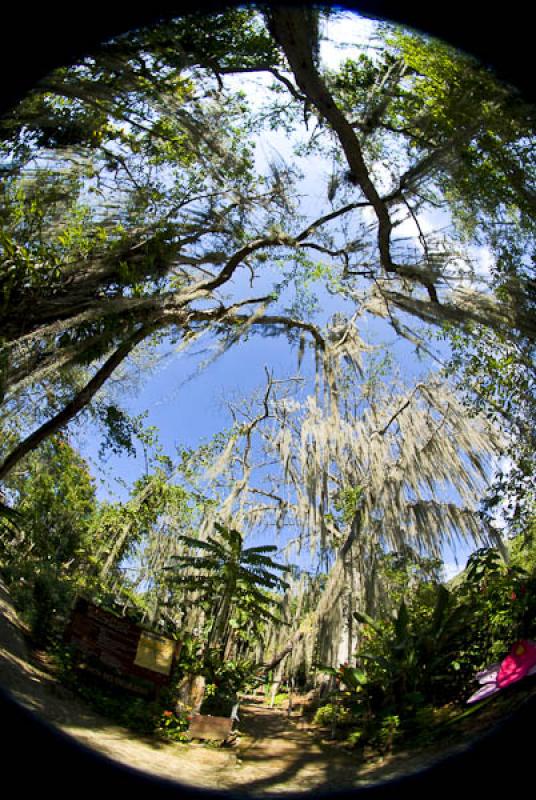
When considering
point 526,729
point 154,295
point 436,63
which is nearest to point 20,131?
point 154,295

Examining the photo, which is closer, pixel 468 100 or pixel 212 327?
pixel 468 100

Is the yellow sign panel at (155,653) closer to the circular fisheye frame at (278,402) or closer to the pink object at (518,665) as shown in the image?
the circular fisheye frame at (278,402)

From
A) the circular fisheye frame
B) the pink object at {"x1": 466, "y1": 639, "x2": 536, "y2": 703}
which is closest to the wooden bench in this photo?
the circular fisheye frame

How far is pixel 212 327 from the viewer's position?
18.7 ft

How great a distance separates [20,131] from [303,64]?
5.91ft

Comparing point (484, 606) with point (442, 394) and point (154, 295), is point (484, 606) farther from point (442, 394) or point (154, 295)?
point (154, 295)

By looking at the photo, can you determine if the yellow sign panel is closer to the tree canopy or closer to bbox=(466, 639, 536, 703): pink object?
the tree canopy

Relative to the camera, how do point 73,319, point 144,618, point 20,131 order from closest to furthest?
point 20,131
point 73,319
point 144,618

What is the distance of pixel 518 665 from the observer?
4.74 ft

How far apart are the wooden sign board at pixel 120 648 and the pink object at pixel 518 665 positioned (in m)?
3.59

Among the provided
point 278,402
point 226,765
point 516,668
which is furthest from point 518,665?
point 278,402

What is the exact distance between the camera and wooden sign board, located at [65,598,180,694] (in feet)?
13.1

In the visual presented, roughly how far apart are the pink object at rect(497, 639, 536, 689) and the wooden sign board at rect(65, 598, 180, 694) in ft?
11.8

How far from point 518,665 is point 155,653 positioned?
3.69m
